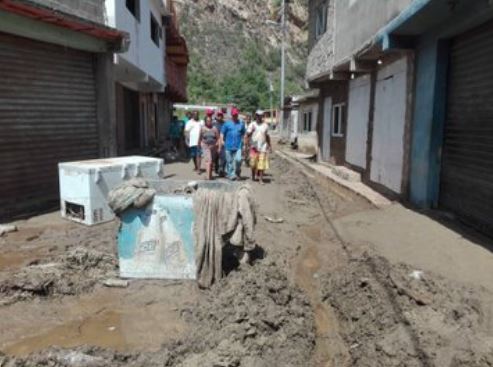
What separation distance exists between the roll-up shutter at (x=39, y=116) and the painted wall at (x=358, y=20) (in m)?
6.46

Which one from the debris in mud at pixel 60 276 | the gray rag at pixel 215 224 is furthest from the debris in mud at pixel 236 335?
the debris in mud at pixel 60 276

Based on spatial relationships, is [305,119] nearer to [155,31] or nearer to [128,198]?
[155,31]

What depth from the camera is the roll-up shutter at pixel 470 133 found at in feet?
21.5

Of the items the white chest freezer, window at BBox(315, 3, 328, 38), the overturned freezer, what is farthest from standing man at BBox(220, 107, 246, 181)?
window at BBox(315, 3, 328, 38)

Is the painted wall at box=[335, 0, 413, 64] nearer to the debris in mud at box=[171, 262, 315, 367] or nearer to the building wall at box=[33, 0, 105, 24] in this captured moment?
the building wall at box=[33, 0, 105, 24]

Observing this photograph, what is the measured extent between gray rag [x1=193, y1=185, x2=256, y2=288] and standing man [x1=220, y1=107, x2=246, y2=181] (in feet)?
21.9

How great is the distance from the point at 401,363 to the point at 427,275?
1587 millimetres

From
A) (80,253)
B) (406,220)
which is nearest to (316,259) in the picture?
(406,220)

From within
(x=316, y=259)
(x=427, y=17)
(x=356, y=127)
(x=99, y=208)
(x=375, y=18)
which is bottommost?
(x=316, y=259)

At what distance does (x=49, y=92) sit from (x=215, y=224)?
634 centimetres

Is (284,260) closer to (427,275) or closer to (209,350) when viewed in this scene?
(427,275)

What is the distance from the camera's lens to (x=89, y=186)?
24.7ft

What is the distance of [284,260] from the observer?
6.27 m

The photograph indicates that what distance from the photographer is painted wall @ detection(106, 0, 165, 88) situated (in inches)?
485
